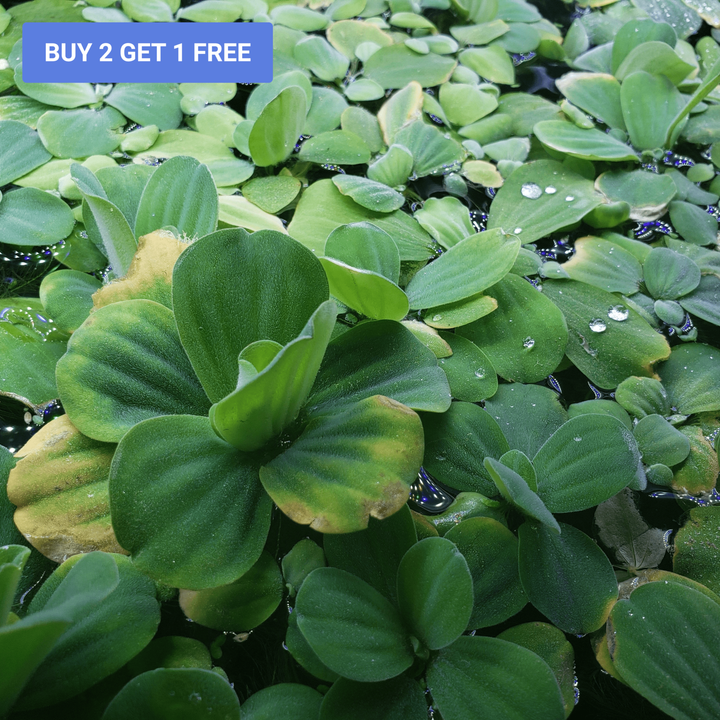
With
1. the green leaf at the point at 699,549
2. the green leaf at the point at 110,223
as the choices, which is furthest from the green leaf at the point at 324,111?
the green leaf at the point at 699,549

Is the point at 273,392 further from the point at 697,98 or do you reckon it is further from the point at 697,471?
the point at 697,98

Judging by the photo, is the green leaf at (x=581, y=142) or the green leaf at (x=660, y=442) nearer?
the green leaf at (x=660, y=442)

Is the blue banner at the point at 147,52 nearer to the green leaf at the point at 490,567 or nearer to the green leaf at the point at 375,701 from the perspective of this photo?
the green leaf at the point at 490,567

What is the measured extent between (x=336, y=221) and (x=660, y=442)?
2.00 ft

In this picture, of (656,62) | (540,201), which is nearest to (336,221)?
(540,201)

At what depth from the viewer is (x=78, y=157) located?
3.68 feet

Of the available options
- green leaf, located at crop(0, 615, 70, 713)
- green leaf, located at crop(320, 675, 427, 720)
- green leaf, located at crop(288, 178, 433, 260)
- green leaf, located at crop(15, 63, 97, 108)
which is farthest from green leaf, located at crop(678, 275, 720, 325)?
green leaf, located at crop(15, 63, 97, 108)

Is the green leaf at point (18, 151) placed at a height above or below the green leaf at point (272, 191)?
above

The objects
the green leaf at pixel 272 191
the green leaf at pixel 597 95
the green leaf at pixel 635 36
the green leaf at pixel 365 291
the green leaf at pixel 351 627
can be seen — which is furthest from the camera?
the green leaf at pixel 635 36

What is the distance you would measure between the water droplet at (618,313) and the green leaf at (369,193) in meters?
0.40

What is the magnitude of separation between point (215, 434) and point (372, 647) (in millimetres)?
276

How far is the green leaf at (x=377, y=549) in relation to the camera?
0.63 metres

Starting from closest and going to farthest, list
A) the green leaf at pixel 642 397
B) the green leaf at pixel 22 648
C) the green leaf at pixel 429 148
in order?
1. the green leaf at pixel 22 648
2. the green leaf at pixel 642 397
3. the green leaf at pixel 429 148

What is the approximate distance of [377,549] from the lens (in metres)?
0.64
